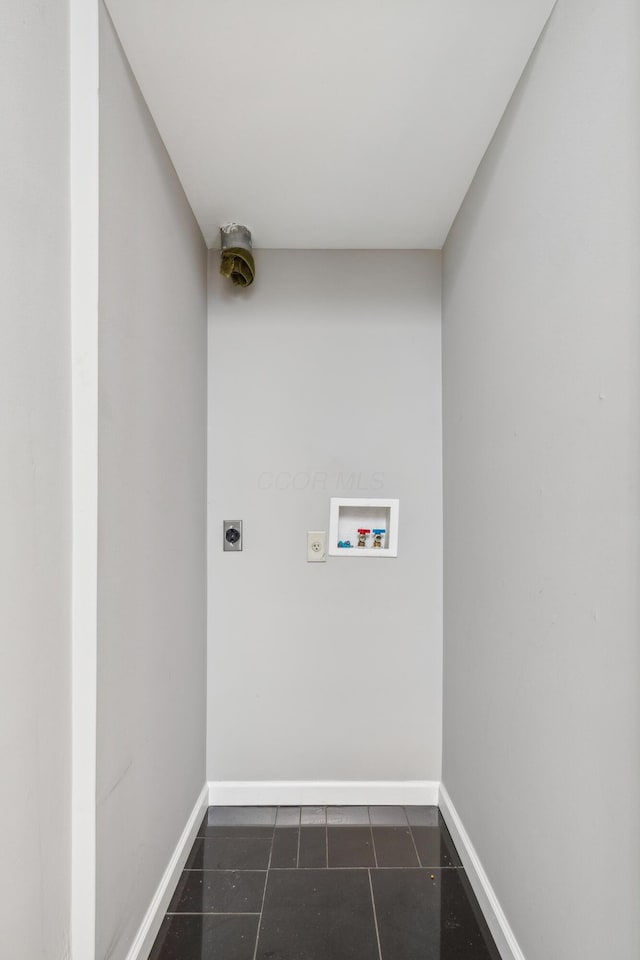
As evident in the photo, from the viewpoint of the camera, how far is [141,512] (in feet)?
4.92

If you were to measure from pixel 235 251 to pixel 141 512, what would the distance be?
3.93ft

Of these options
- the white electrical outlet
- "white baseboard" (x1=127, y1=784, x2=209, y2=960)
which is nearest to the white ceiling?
the white electrical outlet

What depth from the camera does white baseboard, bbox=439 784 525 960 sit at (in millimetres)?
1473

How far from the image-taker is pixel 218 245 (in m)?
2.37

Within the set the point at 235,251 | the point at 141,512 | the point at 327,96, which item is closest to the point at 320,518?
the point at 141,512

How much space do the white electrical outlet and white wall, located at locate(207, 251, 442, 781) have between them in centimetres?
3

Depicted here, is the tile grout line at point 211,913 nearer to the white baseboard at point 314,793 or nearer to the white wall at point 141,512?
the white wall at point 141,512

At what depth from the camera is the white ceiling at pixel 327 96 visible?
128cm

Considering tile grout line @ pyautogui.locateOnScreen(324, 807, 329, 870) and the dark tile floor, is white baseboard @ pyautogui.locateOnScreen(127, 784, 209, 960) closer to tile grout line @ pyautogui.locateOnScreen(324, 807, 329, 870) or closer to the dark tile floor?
the dark tile floor

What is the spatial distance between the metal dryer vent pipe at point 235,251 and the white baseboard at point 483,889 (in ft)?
7.45
